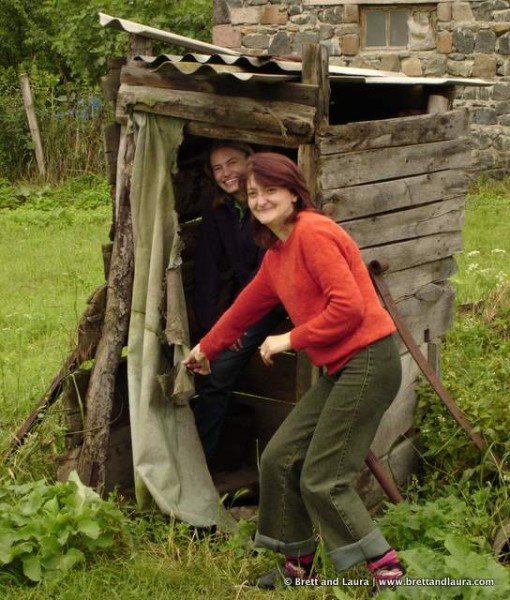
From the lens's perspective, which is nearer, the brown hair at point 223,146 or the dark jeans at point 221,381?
the brown hair at point 223,146

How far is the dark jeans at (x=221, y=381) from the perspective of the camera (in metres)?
5.21

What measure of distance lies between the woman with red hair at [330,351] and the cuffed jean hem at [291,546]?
174mm

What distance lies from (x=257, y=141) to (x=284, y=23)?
8359 mm

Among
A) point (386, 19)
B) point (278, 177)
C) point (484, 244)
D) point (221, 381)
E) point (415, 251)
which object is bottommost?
point (484, 244)

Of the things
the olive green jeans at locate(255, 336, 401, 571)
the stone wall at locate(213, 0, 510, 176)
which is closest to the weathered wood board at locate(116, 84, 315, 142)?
the olive green jeans at locate(255, 336, 401, 571)

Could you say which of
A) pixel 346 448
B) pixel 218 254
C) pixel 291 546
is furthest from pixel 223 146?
pixel 291 546

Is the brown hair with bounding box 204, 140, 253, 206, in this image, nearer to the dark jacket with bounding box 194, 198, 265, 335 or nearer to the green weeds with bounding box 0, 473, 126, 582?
the dark jacket with bounding box 194, 198, 265, 335

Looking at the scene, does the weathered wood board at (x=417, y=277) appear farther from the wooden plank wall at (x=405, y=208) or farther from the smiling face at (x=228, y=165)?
the smiling face at (x=228, y=165)

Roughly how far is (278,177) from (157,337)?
1.16 meters

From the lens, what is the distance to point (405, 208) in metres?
5.07

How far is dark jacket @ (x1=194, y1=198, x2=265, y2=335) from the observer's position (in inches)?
204

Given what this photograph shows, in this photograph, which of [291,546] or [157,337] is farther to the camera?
[157,337]

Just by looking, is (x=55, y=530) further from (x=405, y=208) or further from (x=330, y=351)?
(x=405, y=208)

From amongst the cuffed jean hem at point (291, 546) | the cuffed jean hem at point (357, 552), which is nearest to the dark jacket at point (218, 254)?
the cuffed jean hem at point (291, 546)
